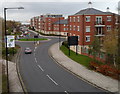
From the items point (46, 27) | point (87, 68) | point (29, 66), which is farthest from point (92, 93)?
point (46, 27)

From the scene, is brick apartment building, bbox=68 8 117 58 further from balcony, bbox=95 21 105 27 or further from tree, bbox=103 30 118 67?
tree, bbox=103 30 118 67

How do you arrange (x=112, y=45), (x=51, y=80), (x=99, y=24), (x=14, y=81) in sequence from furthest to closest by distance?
(x=99, y=24), (x=112, y=45), (x=51, y=80), (x=14, y=81)

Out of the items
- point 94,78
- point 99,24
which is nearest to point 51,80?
point 94,78

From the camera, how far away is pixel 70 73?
2230 cm

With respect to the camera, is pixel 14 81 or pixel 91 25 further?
pixel 91 25

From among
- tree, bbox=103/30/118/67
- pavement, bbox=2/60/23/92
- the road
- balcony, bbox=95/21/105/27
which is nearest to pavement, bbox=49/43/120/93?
the road

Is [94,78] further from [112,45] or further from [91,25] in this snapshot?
[91,25]

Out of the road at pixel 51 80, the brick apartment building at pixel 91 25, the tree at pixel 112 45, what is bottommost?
the road at pixel 51 80

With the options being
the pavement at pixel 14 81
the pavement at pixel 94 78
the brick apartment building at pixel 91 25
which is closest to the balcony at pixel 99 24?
the brick apartment building at pixel 91 25

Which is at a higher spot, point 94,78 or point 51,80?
point 94,78

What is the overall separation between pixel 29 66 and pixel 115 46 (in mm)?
12314

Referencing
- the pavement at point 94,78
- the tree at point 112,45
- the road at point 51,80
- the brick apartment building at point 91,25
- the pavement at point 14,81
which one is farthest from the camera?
the brick apartment building at point 91,25

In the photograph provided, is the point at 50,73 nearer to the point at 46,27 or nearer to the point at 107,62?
the point at 107,62

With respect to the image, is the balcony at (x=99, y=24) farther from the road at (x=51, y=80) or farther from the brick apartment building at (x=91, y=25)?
the road at (x=51, y=80)
